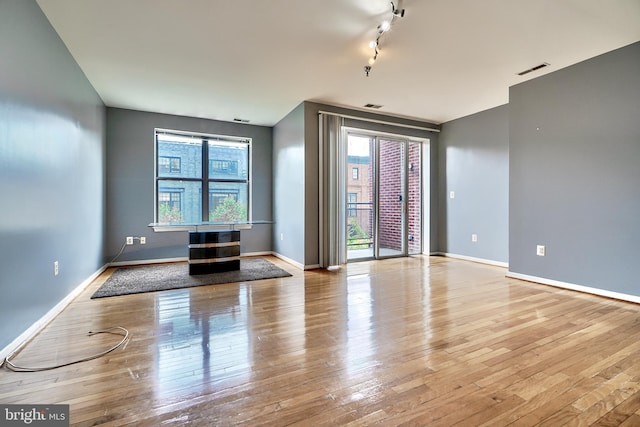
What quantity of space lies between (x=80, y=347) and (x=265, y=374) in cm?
136

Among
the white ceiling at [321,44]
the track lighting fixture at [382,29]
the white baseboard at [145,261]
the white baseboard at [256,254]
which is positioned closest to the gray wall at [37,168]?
the white ceiling at [321,44]

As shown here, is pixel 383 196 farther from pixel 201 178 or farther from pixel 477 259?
pixel 201 178

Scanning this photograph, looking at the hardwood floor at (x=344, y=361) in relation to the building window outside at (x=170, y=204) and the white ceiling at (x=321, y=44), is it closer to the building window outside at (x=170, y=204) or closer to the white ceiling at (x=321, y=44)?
the building window outside at (x=170, y=204)

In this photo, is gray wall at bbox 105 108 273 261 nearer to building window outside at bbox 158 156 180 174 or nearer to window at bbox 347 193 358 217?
building window outside at bbox 158 156 180 174

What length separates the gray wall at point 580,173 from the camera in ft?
9.43

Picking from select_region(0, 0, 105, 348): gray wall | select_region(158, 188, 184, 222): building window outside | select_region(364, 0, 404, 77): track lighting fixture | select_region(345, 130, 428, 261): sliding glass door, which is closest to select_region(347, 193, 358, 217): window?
select_region(345, 130, 428, 261): sliding glass door

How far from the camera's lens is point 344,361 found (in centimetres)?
177

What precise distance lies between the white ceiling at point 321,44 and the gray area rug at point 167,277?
2.48 m

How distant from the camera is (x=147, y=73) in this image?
3404mm

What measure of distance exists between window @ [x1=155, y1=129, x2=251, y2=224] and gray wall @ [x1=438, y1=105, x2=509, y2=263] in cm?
379

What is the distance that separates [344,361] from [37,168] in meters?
2.67

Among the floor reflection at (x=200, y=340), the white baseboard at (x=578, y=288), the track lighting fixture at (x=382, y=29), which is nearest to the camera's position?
the floor reflection at (x=200, y=340)

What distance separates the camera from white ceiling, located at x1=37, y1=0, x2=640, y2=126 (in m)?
2.31

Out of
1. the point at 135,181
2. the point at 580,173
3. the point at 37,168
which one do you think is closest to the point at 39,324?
the point at 37,168
